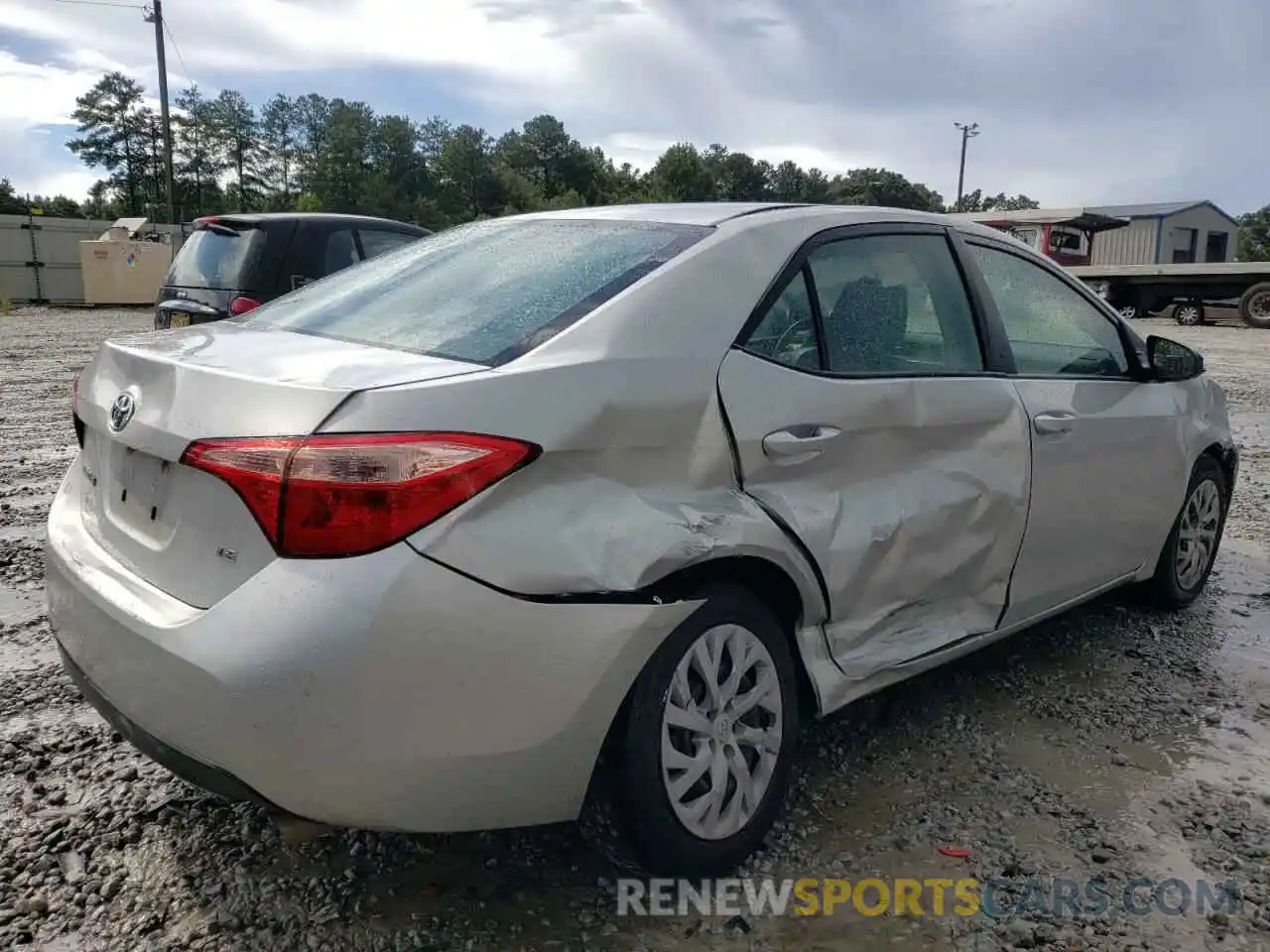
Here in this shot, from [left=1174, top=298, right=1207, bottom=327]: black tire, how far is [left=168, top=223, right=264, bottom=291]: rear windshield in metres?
21.4

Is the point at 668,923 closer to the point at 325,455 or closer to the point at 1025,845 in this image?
the point at 1025,845

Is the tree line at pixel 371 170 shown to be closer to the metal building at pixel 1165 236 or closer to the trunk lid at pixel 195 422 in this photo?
the metal building at pixel 1165 236

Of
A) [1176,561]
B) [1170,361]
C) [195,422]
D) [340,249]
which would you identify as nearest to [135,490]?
[195,422]

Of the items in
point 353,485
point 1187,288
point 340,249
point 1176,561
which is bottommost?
point 1176,561

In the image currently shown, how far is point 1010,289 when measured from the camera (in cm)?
347

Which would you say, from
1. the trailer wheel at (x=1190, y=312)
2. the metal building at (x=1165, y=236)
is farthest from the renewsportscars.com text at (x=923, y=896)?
the metal building at (x=1165, y=236)

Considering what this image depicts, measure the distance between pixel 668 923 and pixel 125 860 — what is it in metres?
1.28

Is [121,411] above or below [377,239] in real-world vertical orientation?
below

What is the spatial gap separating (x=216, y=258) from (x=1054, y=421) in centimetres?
651

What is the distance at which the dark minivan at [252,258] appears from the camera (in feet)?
24.9

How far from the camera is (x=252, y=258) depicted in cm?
763

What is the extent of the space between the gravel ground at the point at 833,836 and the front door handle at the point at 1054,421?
0.93 metres

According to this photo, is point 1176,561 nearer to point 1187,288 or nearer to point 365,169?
point 1187,288

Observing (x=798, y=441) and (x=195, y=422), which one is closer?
(x=195, y=422)
